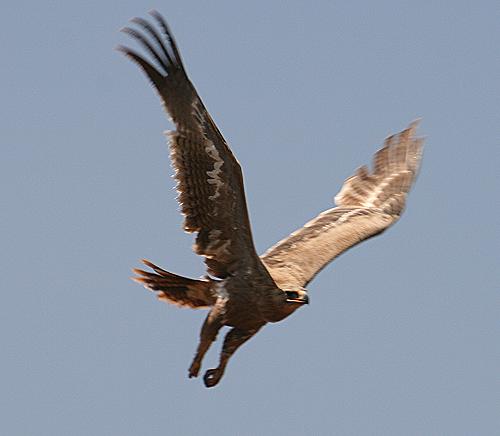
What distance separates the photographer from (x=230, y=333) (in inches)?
501

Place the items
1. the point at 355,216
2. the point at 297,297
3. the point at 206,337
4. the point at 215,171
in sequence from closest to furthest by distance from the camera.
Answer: the point at 215,171 < the point at 206,337 < the point at 297,297 < the point at 355,216

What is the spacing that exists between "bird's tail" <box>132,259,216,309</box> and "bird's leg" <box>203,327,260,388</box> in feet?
1.14

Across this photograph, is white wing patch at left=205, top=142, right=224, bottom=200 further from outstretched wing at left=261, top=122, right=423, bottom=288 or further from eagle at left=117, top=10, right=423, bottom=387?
outstretched wing at left=261, top=122, right=423, bottom=288

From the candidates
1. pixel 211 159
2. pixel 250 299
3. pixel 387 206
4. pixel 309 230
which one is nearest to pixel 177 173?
pixel 211 159

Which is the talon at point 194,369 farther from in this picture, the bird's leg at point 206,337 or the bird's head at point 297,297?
the bird's head at point 297,297

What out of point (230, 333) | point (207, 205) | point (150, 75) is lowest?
point (230, 333)

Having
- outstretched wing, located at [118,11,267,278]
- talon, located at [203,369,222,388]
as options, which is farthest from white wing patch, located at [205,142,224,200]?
talon, located at [203,369,222,388]

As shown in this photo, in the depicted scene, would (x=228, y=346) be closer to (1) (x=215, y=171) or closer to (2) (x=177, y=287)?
(2) (x=177, y=287)

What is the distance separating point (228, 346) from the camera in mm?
12742

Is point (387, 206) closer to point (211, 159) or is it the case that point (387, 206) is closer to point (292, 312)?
point (292, 312)

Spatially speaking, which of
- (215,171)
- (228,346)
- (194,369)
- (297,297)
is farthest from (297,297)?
(215,171)

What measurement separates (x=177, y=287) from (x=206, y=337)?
776mm

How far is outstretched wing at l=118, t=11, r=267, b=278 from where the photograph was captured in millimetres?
11211

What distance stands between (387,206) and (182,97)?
221 inches
